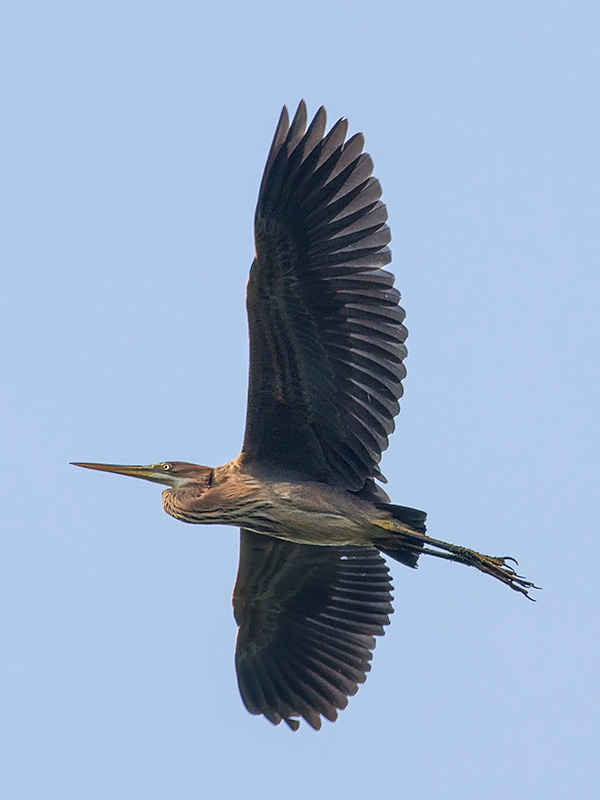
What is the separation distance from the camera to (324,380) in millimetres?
Result: 9711

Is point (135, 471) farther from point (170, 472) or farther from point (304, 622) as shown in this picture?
point (304, 622)

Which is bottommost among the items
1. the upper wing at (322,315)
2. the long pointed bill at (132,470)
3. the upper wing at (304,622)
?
the upper wing at (304,622)

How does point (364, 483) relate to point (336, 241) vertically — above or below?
below

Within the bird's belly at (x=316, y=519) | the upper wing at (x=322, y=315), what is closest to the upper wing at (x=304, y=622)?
the bird's belly at (x=316, y=519)

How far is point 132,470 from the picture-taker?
10.8m

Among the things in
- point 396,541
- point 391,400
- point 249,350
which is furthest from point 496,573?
point 249,350

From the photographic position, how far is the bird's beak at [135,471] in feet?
34.9

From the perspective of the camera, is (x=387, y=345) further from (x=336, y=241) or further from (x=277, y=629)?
(x=277, y=629)

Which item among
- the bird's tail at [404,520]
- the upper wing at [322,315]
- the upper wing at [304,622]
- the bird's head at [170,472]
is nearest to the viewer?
the upper wing at [322,315]

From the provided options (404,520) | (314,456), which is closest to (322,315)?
(314,456)

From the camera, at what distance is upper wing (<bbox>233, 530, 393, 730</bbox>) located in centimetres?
1076

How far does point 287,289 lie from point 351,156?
974mm

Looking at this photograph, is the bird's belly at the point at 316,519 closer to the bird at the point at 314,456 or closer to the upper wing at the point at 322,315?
the bird at the point at 314,456

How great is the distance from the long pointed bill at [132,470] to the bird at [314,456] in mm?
11
